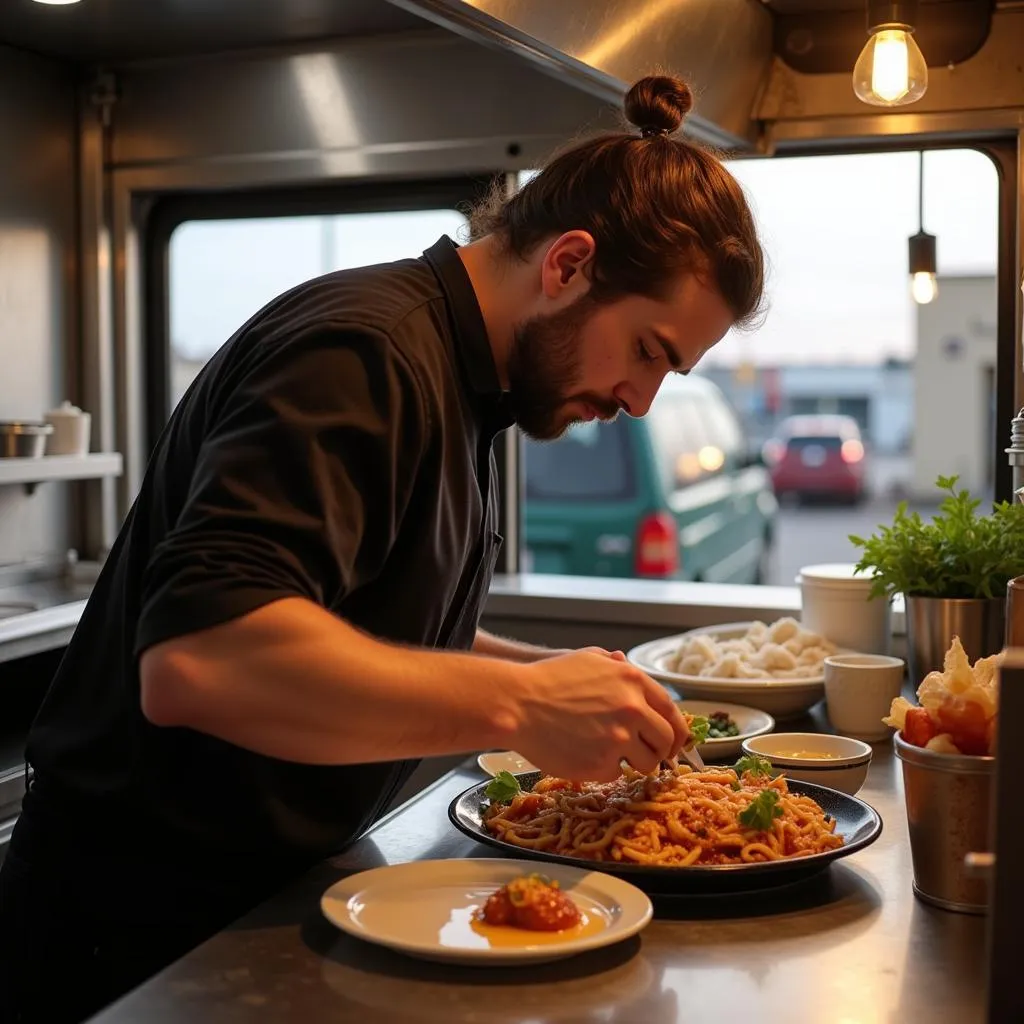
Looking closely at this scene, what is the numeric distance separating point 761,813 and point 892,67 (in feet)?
4.93

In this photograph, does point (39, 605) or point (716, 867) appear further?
point (39, 605)

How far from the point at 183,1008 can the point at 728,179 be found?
1.12m

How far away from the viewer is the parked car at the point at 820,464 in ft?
69.6

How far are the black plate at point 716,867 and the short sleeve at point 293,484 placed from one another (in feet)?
1.16

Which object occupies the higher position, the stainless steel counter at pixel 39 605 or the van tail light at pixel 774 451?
the van tail light at pixel 774 451

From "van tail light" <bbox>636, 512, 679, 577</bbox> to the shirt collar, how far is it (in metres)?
4.58

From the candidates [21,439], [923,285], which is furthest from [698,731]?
[21,439]

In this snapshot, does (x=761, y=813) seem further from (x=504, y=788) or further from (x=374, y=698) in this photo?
(x=374, y=698)

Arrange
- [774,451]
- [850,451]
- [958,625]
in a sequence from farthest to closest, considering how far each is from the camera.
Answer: [774,451]
[850,451]
[958,625]

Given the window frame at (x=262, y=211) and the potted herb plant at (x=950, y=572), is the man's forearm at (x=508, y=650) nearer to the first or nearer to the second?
the potted herb plant at (x=950, y=572)

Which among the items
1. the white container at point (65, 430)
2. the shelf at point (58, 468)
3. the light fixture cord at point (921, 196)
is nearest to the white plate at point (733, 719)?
the light fixture cord at point (921, 196)

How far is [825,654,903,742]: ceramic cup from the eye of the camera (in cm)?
227

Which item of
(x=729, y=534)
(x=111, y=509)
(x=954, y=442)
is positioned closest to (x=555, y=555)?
(x=729, y=534)

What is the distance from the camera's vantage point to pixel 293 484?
51.3 inches
